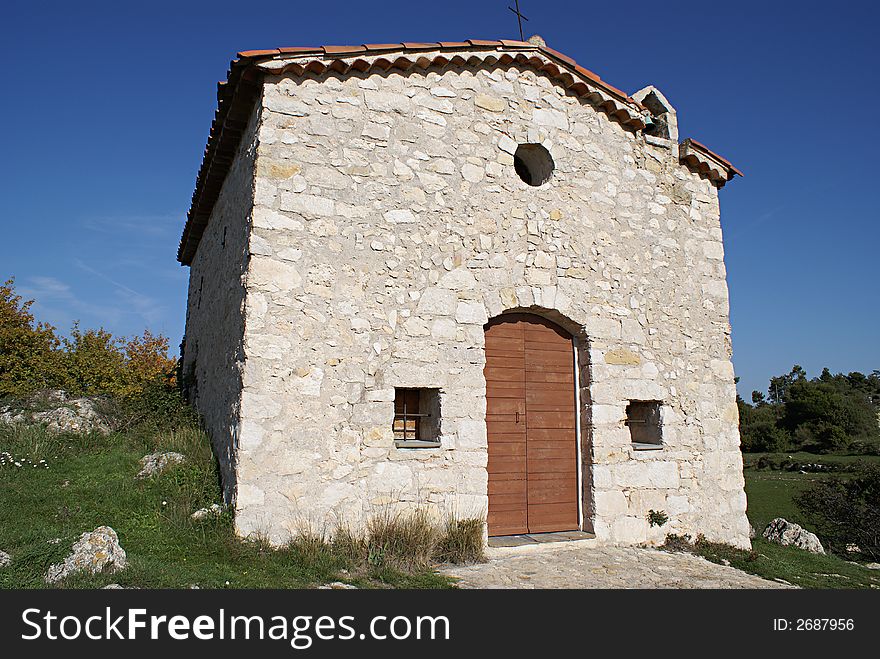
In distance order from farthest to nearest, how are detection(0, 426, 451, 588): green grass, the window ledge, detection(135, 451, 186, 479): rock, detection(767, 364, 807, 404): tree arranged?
detection(767, 364, 807, 404): tree → detection(135, 451, 186, 479): rock → the window ledge → detection(0, 426, 451, 588): green grass

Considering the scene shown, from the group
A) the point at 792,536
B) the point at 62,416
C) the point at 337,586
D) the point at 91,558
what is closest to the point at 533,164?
the point at 337,586

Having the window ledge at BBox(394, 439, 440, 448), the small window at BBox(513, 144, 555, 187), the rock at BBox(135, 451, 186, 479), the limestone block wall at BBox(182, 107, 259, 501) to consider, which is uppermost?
the small window at BBox(513, 144, 555, 187)

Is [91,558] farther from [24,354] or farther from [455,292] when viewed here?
[24,354]

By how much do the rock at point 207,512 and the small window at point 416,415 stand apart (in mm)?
1884

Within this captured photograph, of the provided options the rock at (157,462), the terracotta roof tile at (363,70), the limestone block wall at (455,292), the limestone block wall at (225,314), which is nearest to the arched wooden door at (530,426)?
the limestone block wall at (455,292)

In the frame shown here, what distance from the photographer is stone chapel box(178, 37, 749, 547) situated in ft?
19.5

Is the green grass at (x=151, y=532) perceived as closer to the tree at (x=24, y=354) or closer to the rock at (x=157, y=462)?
the rock at (x=157, y=462)

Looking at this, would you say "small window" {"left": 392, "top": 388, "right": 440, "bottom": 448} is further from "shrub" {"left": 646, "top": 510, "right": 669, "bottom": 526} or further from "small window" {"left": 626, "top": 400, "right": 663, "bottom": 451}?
"shrub" {"left": 646, "top": 510, "right": 669, "bottom": 526}

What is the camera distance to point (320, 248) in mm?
6168

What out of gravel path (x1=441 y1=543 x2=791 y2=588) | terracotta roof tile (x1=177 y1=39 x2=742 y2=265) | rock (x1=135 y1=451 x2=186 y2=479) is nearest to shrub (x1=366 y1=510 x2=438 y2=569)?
gravel path (x1=441 y1=543 x2=791 y2=588)

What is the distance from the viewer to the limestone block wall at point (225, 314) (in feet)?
20.0

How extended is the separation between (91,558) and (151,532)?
3.79 feet

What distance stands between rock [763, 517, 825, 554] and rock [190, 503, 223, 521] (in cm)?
838

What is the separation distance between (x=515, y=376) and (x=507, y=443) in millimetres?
783
